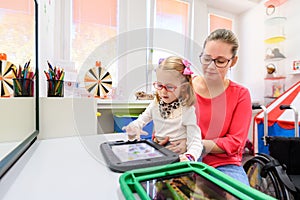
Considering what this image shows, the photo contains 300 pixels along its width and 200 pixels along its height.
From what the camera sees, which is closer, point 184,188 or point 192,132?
point 184,188

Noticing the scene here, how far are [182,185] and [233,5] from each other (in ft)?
8.98

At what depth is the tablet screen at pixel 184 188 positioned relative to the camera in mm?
260

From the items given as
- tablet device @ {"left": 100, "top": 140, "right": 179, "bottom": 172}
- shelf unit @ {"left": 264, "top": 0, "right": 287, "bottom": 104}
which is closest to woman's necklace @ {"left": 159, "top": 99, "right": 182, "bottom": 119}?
tablet device @ {"left": 100, "top": 140, "right": 179, "bottom": 172}

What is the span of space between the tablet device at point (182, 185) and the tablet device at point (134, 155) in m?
0.03

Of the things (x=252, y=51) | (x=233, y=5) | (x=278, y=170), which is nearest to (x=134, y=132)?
(x=278, y=170)

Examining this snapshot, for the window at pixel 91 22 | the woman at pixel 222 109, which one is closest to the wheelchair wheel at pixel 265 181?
the woman at pixel 222 109

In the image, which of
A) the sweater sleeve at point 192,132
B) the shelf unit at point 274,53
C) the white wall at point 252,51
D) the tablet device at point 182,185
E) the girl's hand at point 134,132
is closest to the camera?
the tablet device at point 182,185

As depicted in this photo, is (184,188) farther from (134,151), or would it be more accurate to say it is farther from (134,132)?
(134,132)

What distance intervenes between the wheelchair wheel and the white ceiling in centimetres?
206

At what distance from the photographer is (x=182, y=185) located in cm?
29

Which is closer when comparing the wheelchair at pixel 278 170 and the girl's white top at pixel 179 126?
the girl's white top at pixel 179 126

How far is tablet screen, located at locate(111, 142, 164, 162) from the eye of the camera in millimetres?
399

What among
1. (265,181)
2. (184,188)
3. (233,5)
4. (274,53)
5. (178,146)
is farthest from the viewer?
(233,5)

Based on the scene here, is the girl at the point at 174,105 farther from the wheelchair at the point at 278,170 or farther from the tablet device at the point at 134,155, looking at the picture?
the wheelchair at the point at 278,170
